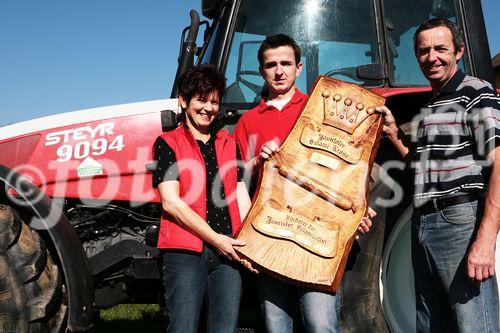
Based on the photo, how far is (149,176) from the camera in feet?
10.4

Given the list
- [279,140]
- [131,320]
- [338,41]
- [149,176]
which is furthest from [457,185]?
[131,320]

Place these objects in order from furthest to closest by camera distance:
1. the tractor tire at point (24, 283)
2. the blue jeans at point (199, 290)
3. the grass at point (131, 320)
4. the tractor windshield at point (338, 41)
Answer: the grass at point (131, 320) < the tractor windshield at point (338, 41) < the tractor tire at point (24, 283) < the blue jeans at point (199, 290)

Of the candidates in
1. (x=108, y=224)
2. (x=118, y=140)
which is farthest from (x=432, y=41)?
(x=108, y=224)

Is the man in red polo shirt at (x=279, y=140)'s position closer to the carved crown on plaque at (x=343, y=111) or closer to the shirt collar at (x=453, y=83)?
the carved crown on plaque at (x=343, y=111)

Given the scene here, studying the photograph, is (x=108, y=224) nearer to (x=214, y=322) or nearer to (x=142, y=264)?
(x=142, y=264)

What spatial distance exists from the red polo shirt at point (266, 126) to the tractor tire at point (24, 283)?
3.93 ft

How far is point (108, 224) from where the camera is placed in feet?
10.8

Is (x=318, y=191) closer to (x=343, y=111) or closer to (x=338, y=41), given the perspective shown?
(x=343, y=111)

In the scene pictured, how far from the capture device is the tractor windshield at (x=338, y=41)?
3.06 m

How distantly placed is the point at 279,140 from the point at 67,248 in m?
1.24

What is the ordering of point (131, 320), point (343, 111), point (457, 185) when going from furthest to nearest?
point (131, 320) → point (343, 111) → point (457, 185)

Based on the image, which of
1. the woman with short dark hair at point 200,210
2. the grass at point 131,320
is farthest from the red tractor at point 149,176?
the grass at point 131,320

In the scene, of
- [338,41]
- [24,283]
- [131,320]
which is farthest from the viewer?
[131,320]

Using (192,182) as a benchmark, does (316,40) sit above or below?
above
